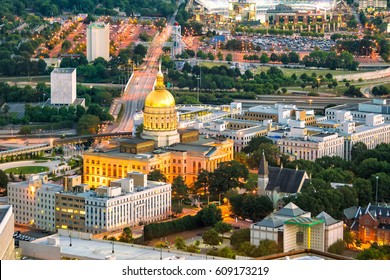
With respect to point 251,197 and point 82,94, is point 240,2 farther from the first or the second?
point 251,197

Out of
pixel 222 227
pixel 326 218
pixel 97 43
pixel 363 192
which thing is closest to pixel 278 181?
pixel 363 192

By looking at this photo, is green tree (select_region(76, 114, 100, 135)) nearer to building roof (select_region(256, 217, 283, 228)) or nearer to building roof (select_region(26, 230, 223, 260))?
building roof (select_region(256, 217, 283, 228))

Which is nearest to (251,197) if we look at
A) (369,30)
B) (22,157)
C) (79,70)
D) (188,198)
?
(188,198)

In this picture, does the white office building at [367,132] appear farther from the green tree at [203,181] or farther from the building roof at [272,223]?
the building roof at [272,223]

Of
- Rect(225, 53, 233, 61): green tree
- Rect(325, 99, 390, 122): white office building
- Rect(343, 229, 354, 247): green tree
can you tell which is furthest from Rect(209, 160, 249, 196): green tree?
Rect(225, 53, 233, 61): green tree

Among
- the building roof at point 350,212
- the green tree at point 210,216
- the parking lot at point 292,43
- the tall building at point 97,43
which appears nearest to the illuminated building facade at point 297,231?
the building roof at point 350,212

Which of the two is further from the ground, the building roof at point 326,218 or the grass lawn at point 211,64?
the grass lawn at point 211,64
